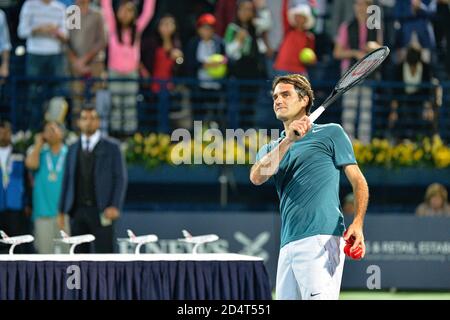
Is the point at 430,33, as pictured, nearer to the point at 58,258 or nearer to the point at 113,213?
the point at 113,213

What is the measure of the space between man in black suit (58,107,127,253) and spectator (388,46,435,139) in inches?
175

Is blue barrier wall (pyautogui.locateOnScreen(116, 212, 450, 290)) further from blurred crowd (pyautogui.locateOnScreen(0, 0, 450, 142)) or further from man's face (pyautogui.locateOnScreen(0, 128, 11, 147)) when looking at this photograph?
man's face (pyautogui.locateOnScreen(0, 128, 11, 147))

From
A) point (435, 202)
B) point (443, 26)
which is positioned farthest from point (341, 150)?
point (443, 26)

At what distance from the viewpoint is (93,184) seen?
1512cm

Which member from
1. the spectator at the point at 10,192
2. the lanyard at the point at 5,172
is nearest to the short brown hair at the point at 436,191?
the spectator at the point at 10,192

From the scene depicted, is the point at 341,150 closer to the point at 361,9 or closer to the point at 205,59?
the point at 361,9

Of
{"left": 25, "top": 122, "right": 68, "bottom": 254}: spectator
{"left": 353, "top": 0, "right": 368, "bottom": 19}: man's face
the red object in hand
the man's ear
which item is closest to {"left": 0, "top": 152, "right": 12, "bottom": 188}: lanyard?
{"left": 25, "top": 122, "right": 68, "bottom": 254}: spectator

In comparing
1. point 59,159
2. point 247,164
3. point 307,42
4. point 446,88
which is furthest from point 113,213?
point 446,88

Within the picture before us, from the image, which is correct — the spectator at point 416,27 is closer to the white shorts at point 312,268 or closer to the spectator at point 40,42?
the spectator at point 40,42

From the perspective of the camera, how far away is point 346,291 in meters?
Answer: 16.9

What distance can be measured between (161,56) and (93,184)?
10.7ft

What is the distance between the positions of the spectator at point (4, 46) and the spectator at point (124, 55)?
126 centimetres

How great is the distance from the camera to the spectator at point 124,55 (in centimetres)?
1725

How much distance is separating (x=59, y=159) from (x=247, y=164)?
255 centimetres
